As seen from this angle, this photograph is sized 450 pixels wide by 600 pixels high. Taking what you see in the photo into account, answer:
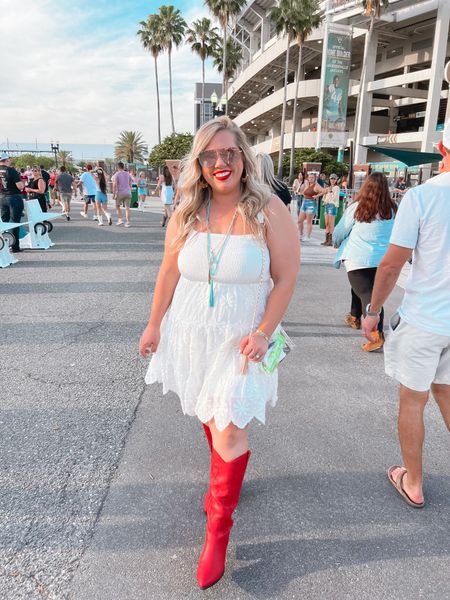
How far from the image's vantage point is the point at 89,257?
9.23 m

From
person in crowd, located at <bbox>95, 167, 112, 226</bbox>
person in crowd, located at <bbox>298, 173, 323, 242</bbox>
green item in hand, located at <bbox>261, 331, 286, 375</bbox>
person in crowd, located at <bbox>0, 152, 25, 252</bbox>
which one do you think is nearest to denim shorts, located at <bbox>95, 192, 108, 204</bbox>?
person in crowd, located at <bbox>95, 167, 112, 226</bbox>

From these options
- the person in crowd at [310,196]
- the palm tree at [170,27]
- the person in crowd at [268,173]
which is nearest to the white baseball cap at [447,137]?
the person in crowd at [268,173]

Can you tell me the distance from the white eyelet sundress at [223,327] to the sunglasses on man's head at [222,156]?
317mm

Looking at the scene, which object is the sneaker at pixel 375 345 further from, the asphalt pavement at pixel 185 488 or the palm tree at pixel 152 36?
the palm tree at pixel 152 36

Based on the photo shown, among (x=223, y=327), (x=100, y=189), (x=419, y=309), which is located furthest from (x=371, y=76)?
(x=223, y=327)

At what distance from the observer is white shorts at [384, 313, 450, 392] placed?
2.20 metres

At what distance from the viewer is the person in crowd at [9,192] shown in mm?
8969

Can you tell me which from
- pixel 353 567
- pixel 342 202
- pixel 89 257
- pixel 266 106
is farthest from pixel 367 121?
pixel 353 567

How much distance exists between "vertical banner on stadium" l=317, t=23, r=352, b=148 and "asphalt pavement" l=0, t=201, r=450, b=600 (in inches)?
1590

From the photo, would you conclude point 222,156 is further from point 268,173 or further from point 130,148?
point 130,148

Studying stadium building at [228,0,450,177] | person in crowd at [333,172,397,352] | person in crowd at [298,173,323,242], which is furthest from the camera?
stadium building at [228,0,450,177]

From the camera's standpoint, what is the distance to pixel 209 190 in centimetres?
209

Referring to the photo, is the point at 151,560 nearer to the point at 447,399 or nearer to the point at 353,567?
the point at 353,567

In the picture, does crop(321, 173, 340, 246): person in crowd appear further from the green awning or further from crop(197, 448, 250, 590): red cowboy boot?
crop(197, 448, 250, 590): red cowboy boot
